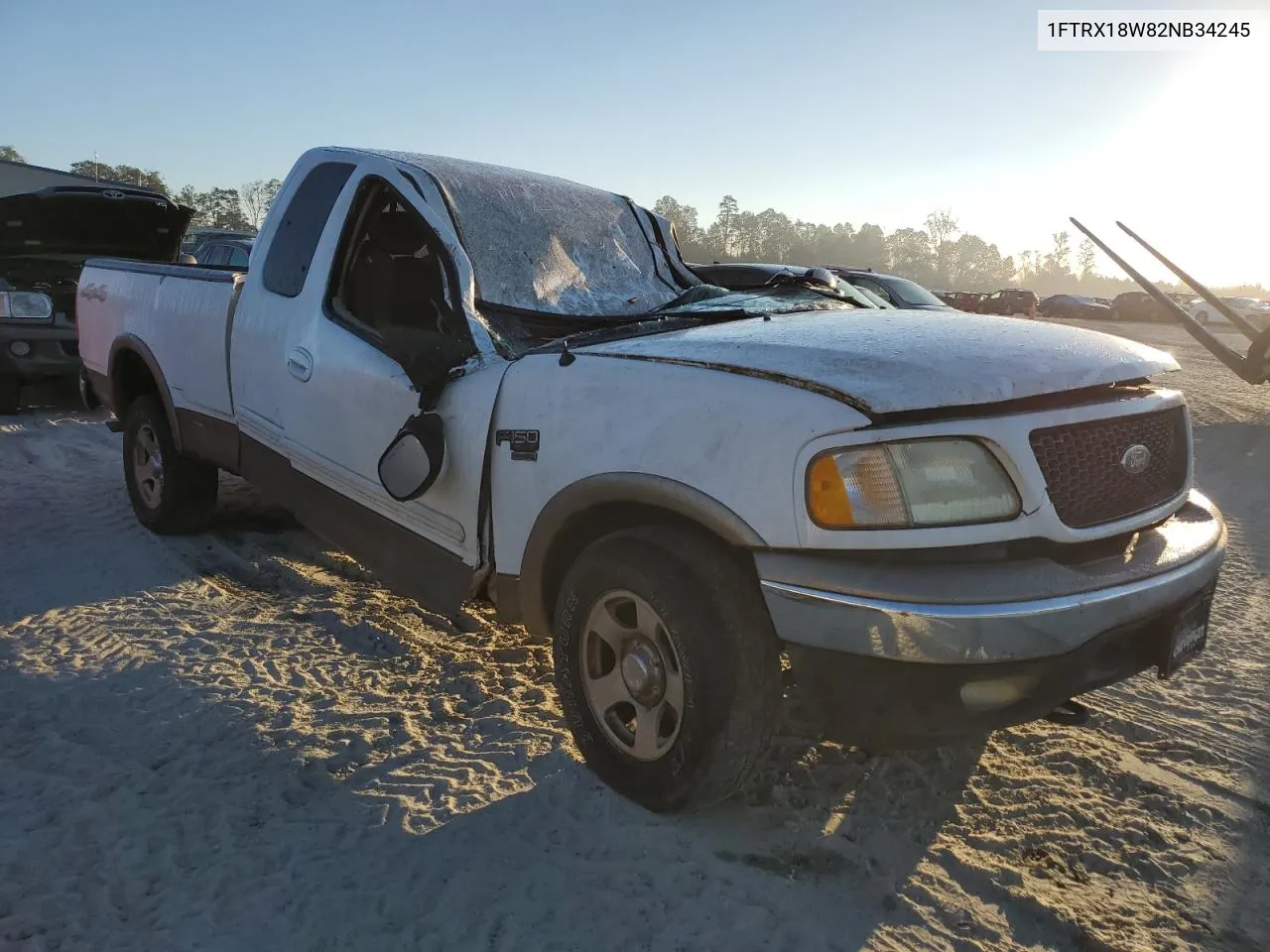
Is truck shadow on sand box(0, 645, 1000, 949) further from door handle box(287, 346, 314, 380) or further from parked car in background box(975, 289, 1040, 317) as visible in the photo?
parked car in background box(975, 289, 1040, 317)

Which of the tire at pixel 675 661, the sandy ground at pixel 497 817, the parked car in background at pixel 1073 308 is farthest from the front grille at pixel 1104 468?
the parked car in background at pixel 1073 308

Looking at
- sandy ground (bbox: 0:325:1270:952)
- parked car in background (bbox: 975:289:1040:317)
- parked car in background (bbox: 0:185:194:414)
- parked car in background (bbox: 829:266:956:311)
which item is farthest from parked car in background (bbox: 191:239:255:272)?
parked car in background (bbox: 975:289:1040:317)

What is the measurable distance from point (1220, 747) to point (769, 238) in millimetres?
129738

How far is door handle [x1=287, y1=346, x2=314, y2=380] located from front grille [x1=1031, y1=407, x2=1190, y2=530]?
273 cm

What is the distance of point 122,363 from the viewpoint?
17.6 ft

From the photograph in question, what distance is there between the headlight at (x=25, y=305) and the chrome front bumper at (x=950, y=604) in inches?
347

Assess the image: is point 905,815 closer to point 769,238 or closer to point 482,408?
point 482,408

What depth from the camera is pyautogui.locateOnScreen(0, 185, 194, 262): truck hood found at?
26.2 feet

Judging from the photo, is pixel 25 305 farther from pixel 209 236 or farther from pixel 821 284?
pixel 821 284

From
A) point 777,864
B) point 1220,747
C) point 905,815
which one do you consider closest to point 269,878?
point 777,864

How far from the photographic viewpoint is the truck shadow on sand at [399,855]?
2.15 meters

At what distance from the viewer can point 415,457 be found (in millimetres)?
2980

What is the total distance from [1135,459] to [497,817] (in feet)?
6.74

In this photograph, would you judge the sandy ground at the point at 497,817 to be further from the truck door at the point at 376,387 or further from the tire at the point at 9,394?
the tire at the point at 9,394
